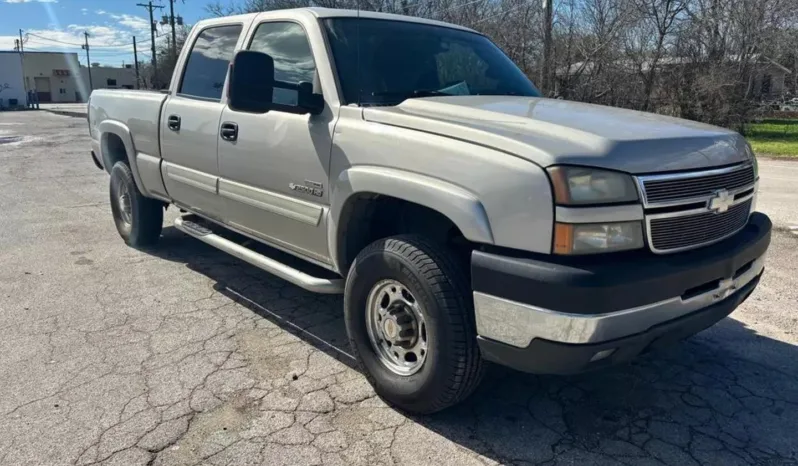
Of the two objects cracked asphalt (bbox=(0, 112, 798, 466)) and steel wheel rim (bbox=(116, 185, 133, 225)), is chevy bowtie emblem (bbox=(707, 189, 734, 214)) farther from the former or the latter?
steel wheel rim (bbox=(116, 185, 133, 225))

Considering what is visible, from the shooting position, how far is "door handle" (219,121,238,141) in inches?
162

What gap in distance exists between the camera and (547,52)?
17.7 metres

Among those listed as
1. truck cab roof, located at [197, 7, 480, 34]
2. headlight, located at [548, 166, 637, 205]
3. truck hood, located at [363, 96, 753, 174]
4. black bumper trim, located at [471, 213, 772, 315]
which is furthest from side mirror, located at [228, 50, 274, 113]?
headlight, located at [548, 166, 637, 205]

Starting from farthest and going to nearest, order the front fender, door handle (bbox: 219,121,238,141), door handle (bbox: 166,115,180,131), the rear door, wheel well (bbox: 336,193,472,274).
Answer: door handle (bbox: 166,115,180,131), the rear door, door handle (bbox: 219,121,238,141), wheel well (bbox: 336,193,472,274), the front fender

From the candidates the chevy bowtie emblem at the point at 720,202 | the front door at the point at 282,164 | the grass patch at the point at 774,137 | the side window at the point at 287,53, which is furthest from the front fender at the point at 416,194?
the grass patch at the point at 774,137

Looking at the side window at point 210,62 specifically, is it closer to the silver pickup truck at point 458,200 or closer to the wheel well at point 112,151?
the silver pickup truck at point 458,200

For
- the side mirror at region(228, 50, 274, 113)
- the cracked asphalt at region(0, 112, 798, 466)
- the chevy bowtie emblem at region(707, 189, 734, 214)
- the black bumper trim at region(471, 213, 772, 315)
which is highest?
the side mirror at region(228, 50, 274, 113)

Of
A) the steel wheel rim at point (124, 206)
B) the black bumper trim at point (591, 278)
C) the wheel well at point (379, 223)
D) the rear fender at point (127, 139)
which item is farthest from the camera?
the steel wheel rim at point (124, 206)

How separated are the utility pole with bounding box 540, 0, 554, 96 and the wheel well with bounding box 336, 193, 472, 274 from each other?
15353 millimetres

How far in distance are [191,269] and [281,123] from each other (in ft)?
8.01

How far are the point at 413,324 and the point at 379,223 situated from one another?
0.66 metres

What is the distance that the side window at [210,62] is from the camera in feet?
15.1

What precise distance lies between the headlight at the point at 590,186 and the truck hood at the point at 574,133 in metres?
A: 0.04

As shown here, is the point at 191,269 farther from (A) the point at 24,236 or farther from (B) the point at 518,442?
(B) the point at 518,442
